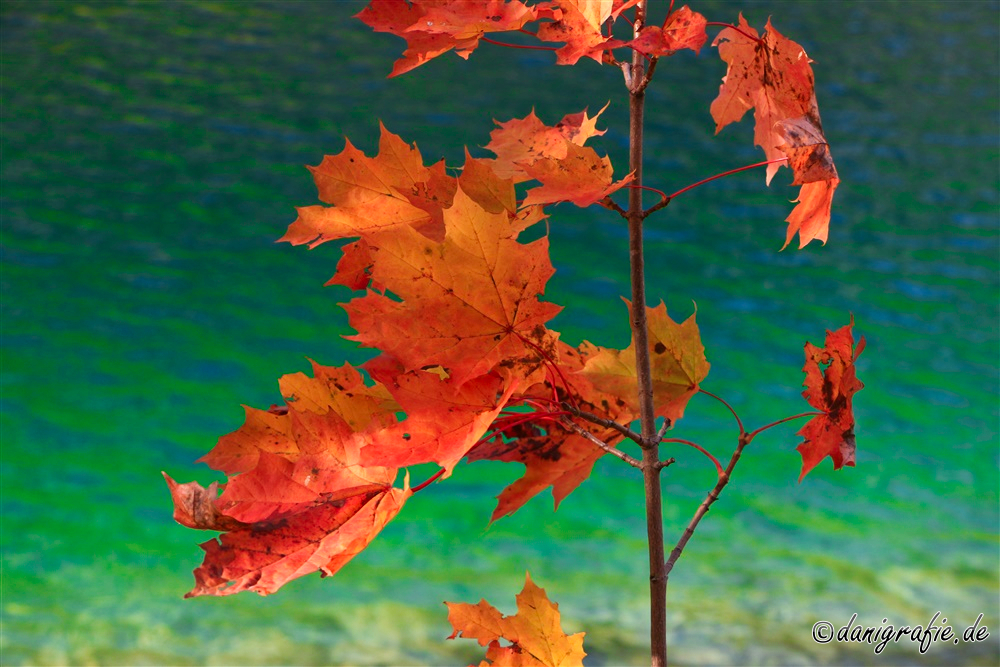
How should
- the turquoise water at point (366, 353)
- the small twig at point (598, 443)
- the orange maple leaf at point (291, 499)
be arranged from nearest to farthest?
1. the orange maple leaf at point (291, 499)
2. the small twig at point (598, 443)
3. the turquoise water at point (366, 353)

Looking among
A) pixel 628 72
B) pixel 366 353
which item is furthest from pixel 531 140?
pixel 366 353

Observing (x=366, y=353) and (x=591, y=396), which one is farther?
(x=366, y=353)

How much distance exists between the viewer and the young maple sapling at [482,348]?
41 centimetres

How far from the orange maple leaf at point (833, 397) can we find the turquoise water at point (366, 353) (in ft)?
4.07

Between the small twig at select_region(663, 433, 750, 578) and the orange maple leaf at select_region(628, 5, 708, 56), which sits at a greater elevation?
the orange maple leaf at select_region(628, 5, 708, 56)

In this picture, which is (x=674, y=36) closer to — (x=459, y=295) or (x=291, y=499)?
(x=459, y=295)

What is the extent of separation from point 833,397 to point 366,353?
2.42 meters

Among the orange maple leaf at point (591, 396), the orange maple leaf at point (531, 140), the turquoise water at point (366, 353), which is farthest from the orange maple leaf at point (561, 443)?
the turquoise water at point (366, 353)

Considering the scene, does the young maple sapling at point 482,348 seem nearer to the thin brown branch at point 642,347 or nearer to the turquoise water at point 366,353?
the thin brown branch at point 642,347

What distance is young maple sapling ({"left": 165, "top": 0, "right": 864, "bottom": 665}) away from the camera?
411 mm

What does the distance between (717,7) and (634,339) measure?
586 cm

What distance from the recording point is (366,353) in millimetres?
2852

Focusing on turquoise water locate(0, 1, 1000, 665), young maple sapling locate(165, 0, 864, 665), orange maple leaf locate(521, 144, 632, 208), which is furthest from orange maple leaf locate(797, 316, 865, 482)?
turquoise water locate(0, 1, 1000, 665)

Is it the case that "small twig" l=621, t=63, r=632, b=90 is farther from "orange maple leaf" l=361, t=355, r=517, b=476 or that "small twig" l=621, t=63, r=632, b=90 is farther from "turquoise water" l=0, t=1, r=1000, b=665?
"turquoise water" l=0, t=1, r=1000, b=665
